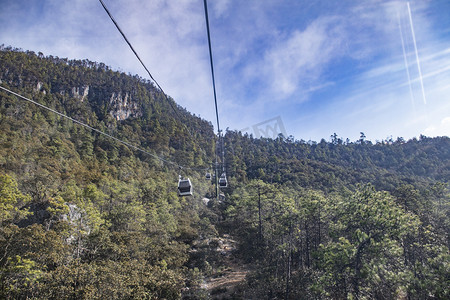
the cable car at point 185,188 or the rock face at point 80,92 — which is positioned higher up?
the rock face at point 80,92

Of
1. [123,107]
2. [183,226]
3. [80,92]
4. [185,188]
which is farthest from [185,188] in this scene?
[80,92]

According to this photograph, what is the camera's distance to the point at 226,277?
22656mm

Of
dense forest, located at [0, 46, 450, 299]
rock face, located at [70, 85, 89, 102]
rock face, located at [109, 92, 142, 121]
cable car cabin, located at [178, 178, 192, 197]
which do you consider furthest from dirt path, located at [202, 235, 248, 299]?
rock face, located at [70, 85, 89, 102]

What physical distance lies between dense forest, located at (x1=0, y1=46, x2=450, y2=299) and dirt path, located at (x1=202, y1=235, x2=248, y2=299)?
22 cm

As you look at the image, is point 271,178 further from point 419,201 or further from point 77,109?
point 77,109

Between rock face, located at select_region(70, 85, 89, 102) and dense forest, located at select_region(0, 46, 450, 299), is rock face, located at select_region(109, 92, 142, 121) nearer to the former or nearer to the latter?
rock face, located at select_region(70, 85, 89, 102)

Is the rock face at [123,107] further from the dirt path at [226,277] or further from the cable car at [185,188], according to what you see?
the cable car at [185,188]

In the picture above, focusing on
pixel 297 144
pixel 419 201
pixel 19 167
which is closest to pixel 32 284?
pixel 19 167

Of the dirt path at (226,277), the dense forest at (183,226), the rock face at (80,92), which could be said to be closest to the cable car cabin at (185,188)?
the dense forest at (183,226)

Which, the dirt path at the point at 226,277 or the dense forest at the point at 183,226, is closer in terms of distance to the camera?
the dense forest at the point at 183,226

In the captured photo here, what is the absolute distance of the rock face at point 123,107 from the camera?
80431mm

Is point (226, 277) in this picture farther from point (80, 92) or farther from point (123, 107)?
point (80, 92)

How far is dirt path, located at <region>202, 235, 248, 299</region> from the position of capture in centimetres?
1967

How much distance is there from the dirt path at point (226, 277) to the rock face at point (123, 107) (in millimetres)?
66507
